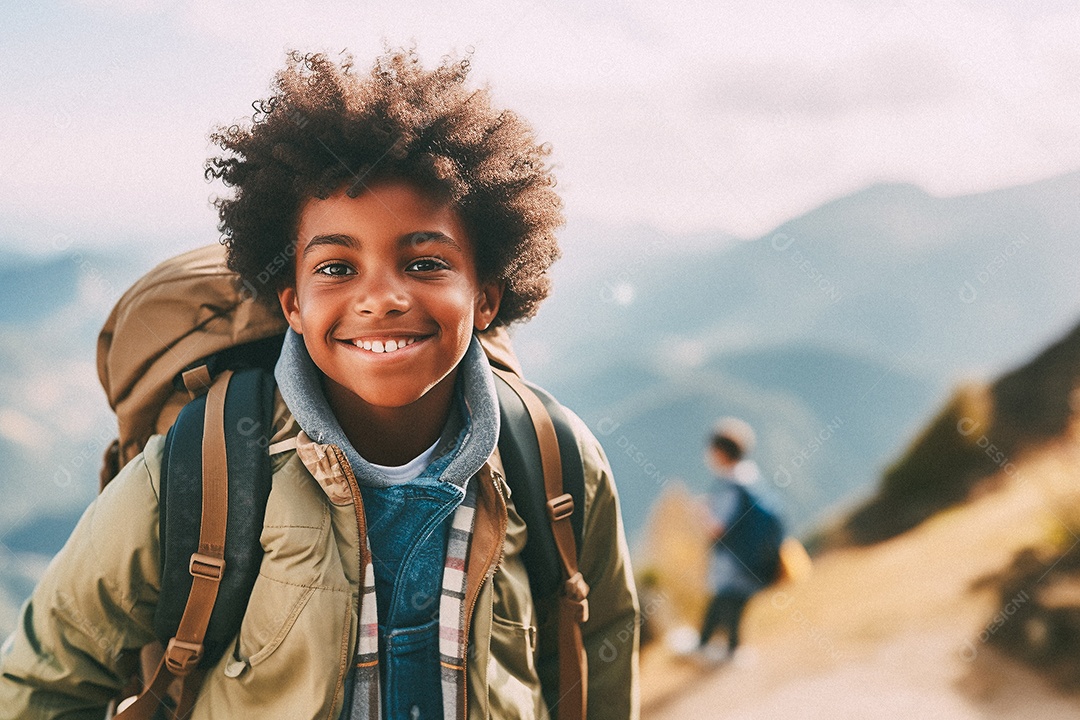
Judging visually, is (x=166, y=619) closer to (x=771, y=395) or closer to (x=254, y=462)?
(x=254, y=462)

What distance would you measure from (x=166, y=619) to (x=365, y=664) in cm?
33

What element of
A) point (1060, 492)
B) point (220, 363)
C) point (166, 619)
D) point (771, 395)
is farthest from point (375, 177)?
point (771, 395)

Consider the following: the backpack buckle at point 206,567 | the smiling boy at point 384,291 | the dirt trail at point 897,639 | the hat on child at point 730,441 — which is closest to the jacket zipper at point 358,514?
the smiling boy at point 384,291

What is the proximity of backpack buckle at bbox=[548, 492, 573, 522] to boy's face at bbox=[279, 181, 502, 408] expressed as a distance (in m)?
0.33

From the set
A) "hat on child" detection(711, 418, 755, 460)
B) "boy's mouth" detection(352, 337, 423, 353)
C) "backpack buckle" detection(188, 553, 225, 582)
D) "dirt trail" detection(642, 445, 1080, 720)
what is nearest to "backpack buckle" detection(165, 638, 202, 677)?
"backpack buckle" detection(188, 553, 225, 582)

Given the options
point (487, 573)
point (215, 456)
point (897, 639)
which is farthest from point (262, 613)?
point (897, 639)

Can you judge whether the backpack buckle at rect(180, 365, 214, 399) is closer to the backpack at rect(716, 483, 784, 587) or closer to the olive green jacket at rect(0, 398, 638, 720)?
the olive green jacket at rect(0, 398, 638, 720)

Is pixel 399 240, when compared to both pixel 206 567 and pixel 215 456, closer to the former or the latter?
pixel 215 456

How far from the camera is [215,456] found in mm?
1436

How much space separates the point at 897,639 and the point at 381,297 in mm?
5029

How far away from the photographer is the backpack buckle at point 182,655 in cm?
140

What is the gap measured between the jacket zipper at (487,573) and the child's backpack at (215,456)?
0.21 feet

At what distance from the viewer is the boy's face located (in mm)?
1477

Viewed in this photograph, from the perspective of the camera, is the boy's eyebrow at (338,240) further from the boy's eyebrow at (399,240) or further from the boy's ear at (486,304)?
the boy's ear at (486,304)
